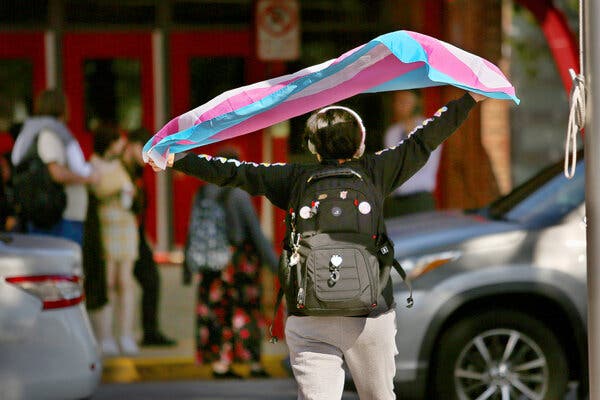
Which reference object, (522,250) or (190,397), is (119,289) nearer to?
(190,397)

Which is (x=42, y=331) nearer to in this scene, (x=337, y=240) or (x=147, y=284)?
(x=337, y=240)

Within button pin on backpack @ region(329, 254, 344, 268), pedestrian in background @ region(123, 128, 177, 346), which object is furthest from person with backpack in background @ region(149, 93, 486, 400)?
pedestrian in background @ region(123, 128, 177, 346)

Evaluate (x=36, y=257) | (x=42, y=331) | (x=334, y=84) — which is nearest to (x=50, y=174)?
(x=36, y=257)

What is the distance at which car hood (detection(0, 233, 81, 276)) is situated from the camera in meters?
6.18

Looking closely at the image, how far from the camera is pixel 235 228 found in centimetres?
840

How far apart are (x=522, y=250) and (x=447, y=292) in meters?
0.50

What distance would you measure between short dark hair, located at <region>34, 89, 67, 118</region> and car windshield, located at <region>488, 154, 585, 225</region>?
126 inches

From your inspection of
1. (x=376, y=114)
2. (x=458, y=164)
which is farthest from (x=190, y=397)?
(x=376, y=114)

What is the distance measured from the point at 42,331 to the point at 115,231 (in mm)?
3193

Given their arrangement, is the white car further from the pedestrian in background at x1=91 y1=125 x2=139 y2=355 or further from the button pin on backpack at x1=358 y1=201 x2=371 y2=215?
the pedestrian in background at x1=91 y1=125 x2=139 y2=355

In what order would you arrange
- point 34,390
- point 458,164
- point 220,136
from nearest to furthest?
1. point 220,136
2. point 34,390
3. point 458,164

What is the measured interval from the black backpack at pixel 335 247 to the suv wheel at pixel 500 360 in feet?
7.69

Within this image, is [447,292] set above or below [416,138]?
below

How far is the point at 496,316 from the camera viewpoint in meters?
6.92
